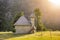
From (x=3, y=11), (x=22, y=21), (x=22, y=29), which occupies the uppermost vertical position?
(x=3, y=11)

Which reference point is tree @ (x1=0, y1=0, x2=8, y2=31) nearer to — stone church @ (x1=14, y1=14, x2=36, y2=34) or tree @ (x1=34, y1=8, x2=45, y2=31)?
stone church @ (x1=14, y1=14, x2=36, y2=34)

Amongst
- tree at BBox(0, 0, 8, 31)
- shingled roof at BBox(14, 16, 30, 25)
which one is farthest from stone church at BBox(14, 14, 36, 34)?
tree at BBox(0, 0, 8, 31)

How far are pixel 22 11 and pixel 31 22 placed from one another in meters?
0.42

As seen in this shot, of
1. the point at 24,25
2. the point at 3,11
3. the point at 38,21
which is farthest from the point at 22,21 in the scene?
the point at 3,11

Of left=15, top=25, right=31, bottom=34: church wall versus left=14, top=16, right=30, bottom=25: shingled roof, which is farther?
left=14, top=16, right=30, bottom=25: shingled roof

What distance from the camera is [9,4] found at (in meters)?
5.02

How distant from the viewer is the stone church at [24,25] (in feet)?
12.9

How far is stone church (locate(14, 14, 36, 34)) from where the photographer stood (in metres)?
3.93

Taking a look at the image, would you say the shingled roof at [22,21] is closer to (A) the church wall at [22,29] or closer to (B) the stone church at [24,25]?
(B) the stone church at [24,25]

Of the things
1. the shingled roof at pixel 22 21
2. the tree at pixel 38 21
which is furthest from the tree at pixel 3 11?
the tree at pixel 38 21

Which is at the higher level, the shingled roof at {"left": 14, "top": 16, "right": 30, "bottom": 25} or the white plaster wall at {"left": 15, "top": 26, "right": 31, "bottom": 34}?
the shingled roof at {"left": 14, "top": 16, "right": 30, "bottom": 25}

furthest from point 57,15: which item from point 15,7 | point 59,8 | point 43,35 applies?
point 15,7

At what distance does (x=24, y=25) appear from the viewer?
4.16m

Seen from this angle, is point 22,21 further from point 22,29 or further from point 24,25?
point 22,29
